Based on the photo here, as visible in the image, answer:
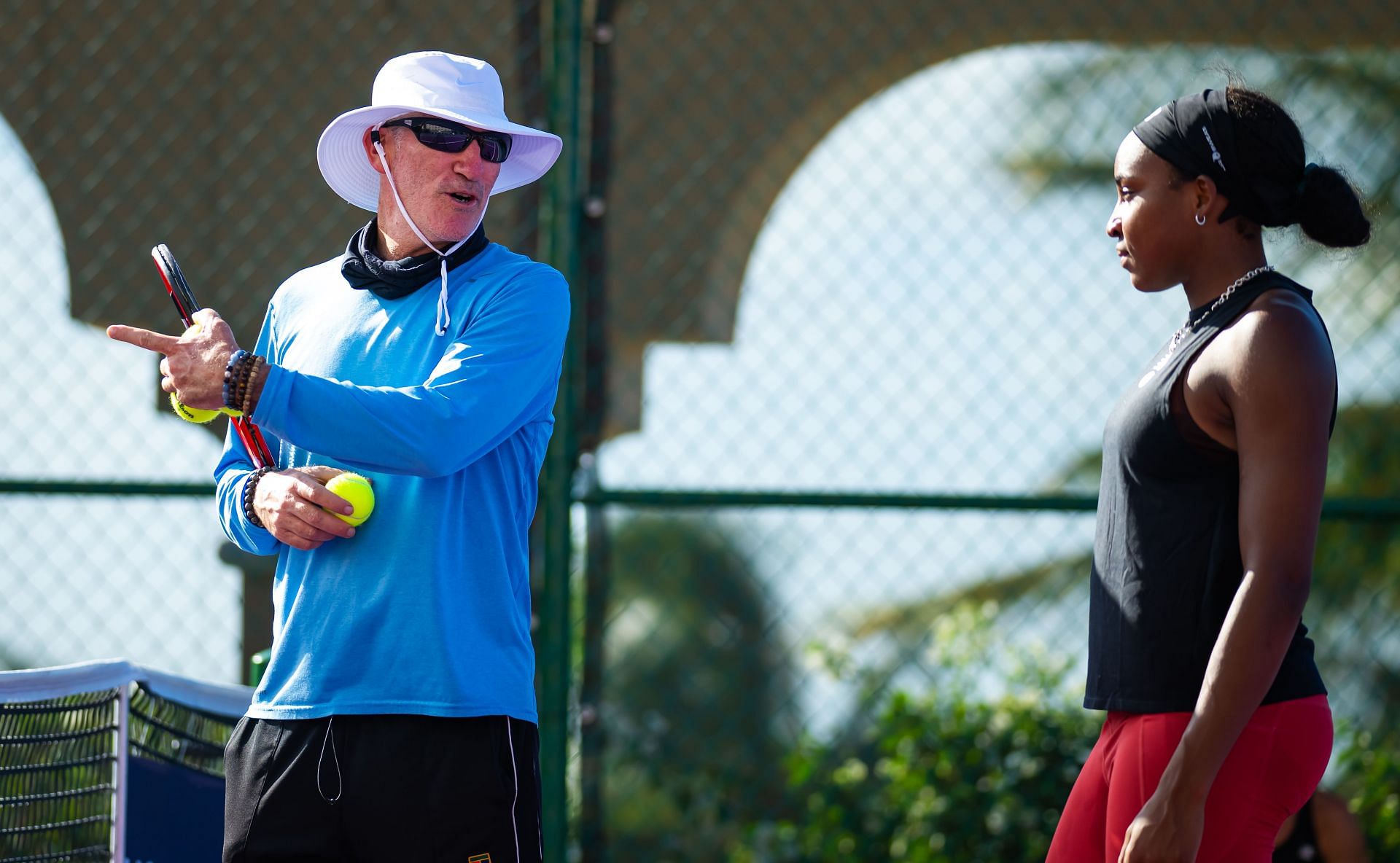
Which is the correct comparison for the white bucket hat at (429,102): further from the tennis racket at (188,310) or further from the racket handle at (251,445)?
the racket handle at (251,445)

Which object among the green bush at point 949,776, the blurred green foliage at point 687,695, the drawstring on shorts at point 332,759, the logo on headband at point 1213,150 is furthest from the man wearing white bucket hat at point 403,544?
the green bush at point 949,776

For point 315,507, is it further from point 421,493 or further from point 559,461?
point 559,461

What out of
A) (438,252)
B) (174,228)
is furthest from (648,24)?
(438,252)

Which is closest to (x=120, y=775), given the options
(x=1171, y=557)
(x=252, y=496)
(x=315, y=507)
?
(x=252, y=496)

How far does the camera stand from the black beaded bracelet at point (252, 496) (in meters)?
2.34

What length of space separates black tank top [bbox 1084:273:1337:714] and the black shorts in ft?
2.90

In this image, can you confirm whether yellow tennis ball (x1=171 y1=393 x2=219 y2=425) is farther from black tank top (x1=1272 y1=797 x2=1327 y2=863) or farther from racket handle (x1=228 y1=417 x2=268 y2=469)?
black tank top (x1=1272 y1=797 x2=1327 y2=863)

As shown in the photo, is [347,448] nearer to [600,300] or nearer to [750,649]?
[600,300]

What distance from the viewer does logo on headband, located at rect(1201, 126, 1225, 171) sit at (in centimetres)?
209

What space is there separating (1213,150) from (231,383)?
1.44 meters

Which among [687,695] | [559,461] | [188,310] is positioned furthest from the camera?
[687,695]

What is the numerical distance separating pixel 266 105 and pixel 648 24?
176cm

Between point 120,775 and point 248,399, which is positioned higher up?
point 248,399

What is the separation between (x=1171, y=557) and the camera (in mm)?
2045
